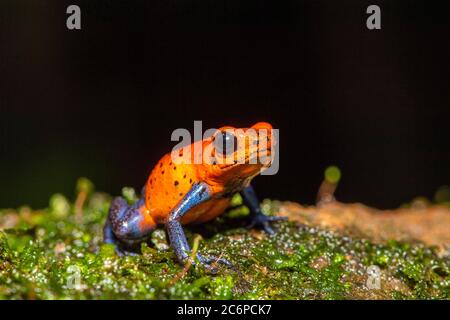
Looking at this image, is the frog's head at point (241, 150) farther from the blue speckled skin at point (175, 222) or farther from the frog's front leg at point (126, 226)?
the frog's front leg at point (126, 226)

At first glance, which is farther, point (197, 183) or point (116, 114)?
point (116, 114)

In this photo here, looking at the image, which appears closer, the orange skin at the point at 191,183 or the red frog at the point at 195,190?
the red frog at the point at 195,190

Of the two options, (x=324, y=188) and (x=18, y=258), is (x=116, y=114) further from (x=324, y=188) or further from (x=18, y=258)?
(x=18, y=258)

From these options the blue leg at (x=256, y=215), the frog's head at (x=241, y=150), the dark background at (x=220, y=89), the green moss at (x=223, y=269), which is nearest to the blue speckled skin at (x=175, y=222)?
the blue leg at (x=256, y=215)

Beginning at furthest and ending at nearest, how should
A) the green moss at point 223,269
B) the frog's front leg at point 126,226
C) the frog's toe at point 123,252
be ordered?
1. the frog's front leg at point 126,226
2. the frog's toe at point 123,252
3. the green moss at point 223,269

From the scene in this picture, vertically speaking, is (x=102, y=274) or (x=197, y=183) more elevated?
(x=197, y=183)

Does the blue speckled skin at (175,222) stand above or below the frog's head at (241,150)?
below

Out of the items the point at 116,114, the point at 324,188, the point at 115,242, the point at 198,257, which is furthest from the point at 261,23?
the point at 198,257
